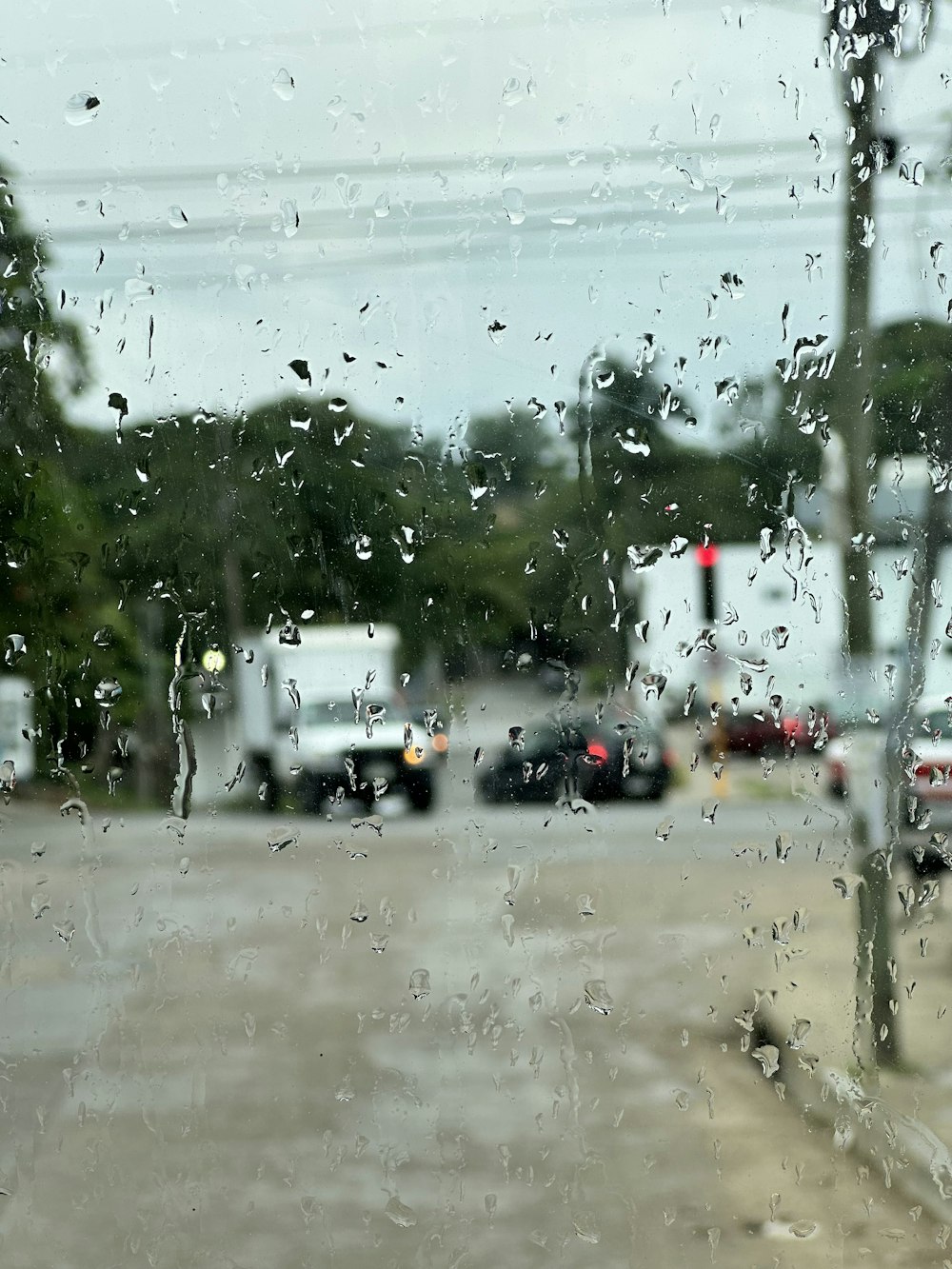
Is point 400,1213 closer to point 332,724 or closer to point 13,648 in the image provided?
point 332,724

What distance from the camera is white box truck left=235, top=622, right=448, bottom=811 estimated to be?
5.44 ft

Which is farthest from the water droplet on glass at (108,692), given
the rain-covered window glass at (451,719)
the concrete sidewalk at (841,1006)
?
the concrete sidewalk at (841,1006)

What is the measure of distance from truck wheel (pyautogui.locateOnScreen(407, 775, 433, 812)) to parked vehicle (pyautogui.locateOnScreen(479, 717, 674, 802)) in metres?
0.08

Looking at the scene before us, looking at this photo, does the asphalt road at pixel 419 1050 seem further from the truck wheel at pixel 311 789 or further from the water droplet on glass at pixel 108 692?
the water droplet on glass at pixel 108 692

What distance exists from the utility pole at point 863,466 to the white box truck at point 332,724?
2.20ft

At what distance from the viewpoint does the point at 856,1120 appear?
1711 millimetres

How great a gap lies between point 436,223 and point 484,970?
1141mm

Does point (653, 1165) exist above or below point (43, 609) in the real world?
below

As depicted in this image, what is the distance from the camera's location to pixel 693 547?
5.62 feet

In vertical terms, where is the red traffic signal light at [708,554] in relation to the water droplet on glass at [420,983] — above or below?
above

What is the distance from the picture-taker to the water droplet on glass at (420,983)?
67.1 inches

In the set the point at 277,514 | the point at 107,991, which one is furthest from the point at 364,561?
the point at 107,991

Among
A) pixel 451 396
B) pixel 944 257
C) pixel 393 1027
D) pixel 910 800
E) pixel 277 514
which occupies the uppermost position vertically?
pixel 944 257

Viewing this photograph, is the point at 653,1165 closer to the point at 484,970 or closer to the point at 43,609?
the point at 484,970
